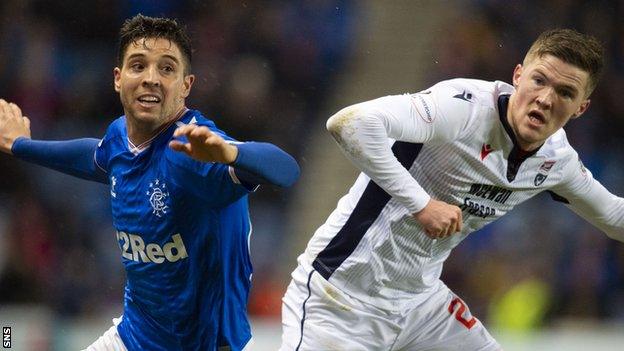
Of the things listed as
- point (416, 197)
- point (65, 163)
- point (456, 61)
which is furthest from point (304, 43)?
point (416, 197)

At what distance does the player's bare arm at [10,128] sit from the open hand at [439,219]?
2032mm

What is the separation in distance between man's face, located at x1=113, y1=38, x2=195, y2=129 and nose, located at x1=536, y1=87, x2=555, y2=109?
4.60 ft

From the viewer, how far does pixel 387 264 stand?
4.87 metres

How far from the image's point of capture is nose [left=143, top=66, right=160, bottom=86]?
4637 mm

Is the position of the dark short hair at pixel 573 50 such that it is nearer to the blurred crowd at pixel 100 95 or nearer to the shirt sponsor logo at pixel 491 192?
the shirt sponsor logo at pixel 491 192

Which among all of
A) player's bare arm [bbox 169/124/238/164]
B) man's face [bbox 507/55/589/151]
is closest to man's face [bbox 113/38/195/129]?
player's bare arm [bbox 169/124/238/164]

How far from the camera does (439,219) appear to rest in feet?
14.4

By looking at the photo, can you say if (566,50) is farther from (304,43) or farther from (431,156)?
(304,43)

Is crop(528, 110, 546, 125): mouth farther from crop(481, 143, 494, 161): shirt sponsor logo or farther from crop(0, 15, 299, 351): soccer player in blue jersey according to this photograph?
crop(0, 15, 299, 351): soccer player in blue jersey

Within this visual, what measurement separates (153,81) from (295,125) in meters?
5.21

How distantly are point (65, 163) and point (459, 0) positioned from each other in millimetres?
6082

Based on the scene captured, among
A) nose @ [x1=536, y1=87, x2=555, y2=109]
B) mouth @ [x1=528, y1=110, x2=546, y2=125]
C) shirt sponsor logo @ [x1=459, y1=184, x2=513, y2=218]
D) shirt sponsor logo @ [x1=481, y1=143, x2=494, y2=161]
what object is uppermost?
nose @ [x1=536, y1=87, x2=555, y2=109]

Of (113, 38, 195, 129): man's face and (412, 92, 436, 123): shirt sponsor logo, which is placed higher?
(113, 38, 195, 129): man's face

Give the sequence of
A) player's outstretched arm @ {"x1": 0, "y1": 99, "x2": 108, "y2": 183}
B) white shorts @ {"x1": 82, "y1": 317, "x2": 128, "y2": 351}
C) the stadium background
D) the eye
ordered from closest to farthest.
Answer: the eye
white shorts @ {"x1": 82, "y1": 317, "x2": 128, "y2": 351}
player's outstretched arm @ {"x1": 0, "y1": 99, "x2": 108, "y2": 183}
the stadium background
